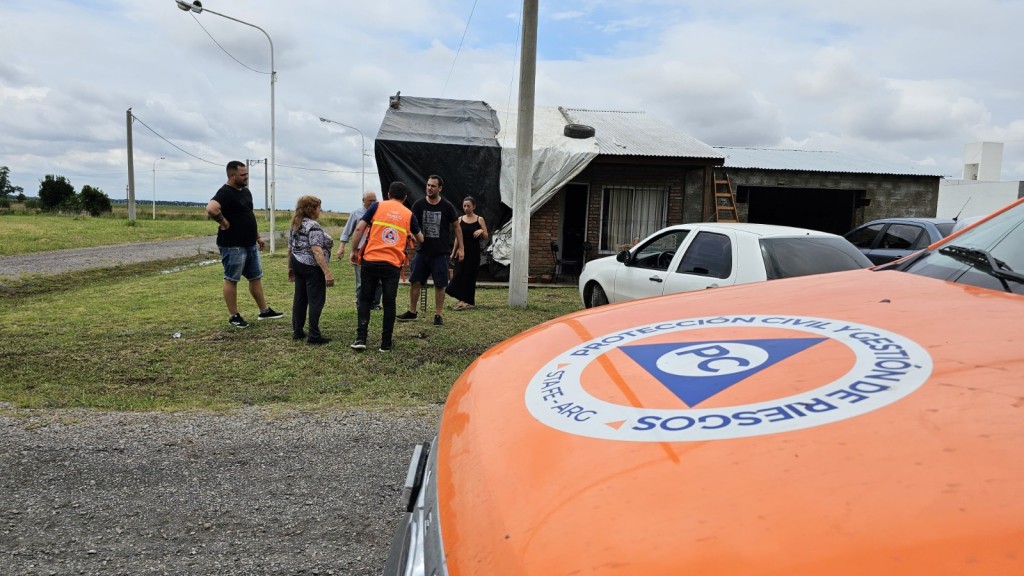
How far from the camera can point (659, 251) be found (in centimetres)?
687

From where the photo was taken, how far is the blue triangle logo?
1240 mm

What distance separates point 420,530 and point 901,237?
10182 millimetres

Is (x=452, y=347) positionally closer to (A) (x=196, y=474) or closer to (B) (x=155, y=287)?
(A) (x=196, y=474)

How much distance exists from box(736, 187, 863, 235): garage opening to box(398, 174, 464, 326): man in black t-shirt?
517 inches

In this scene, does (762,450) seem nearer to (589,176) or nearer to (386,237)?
(386,237)

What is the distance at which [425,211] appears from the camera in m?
7.83

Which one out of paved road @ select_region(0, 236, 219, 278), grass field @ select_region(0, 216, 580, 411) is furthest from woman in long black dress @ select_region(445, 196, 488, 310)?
paved road @ select_region(0, 236, 219, 278)

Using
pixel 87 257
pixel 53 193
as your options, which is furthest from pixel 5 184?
pixel 87 257

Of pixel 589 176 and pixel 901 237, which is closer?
pixel 901 237

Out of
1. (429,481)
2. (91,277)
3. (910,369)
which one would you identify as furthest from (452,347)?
(91,277)

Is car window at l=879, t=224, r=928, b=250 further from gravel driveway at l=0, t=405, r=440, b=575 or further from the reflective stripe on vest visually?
gravel driveway at l=0, t=405, r=440, b=575

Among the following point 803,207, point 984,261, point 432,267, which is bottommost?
point 432,267

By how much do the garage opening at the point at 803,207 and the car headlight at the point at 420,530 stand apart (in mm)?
18519

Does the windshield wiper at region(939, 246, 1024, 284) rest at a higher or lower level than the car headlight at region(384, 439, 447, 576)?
higher
